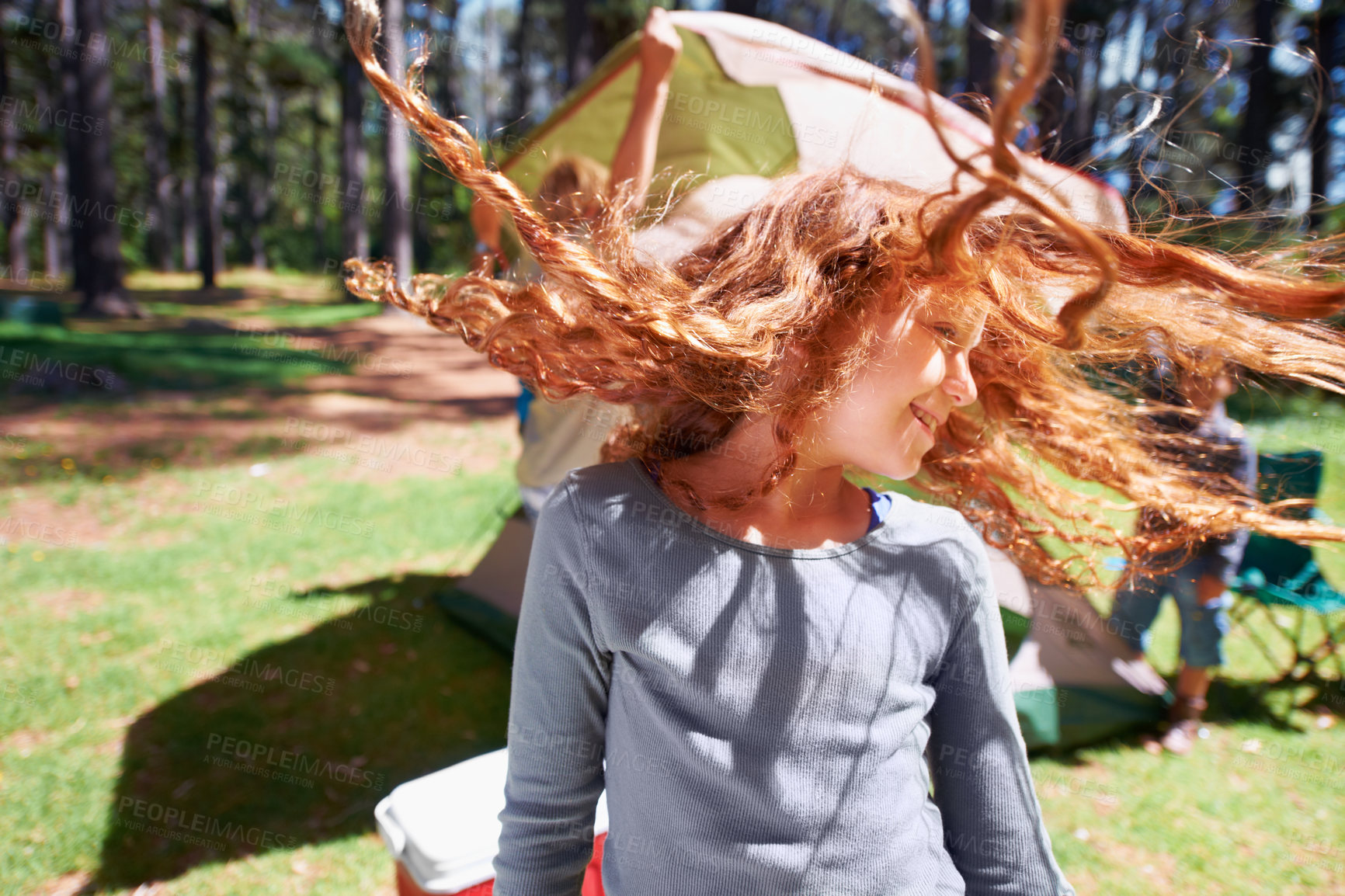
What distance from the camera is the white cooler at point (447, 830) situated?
5.82ft

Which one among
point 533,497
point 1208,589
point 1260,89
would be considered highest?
point 1260,89

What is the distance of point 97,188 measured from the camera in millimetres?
13398

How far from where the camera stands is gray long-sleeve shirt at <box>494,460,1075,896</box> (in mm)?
1263

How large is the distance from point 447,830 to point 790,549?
1088 mm

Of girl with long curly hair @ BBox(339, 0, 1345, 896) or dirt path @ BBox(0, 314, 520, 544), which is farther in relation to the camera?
dirt path @ BBox(0, 314, 520, 544)

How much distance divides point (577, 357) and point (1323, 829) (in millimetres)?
3928

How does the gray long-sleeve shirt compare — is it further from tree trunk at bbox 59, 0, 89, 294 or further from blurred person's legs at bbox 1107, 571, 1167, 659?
tree trunk at bbox 59, 0, 89, 294

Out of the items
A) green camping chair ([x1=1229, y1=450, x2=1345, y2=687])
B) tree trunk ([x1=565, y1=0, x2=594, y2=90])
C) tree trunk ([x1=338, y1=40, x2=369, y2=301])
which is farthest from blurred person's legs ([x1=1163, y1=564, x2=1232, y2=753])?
tree trunk ([x1=338, y1=40, x2=369, y2=301])

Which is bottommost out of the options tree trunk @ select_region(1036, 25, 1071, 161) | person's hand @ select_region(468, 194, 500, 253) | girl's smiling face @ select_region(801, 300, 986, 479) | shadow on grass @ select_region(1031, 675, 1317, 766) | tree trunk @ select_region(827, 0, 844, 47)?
shadow on grass @ select_region(1031, 675, 1317, 766)

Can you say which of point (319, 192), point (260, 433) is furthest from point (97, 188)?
point (319, 192)

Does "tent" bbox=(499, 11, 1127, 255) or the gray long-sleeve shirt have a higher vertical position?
"tent" bbox=(499, 11, 1127, 255)

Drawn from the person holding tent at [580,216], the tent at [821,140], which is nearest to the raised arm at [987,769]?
the person holding tent at [580,216]

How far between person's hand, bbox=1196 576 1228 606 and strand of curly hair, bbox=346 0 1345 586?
2531mm

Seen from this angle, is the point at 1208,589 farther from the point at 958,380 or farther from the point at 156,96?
the point at 156,96
